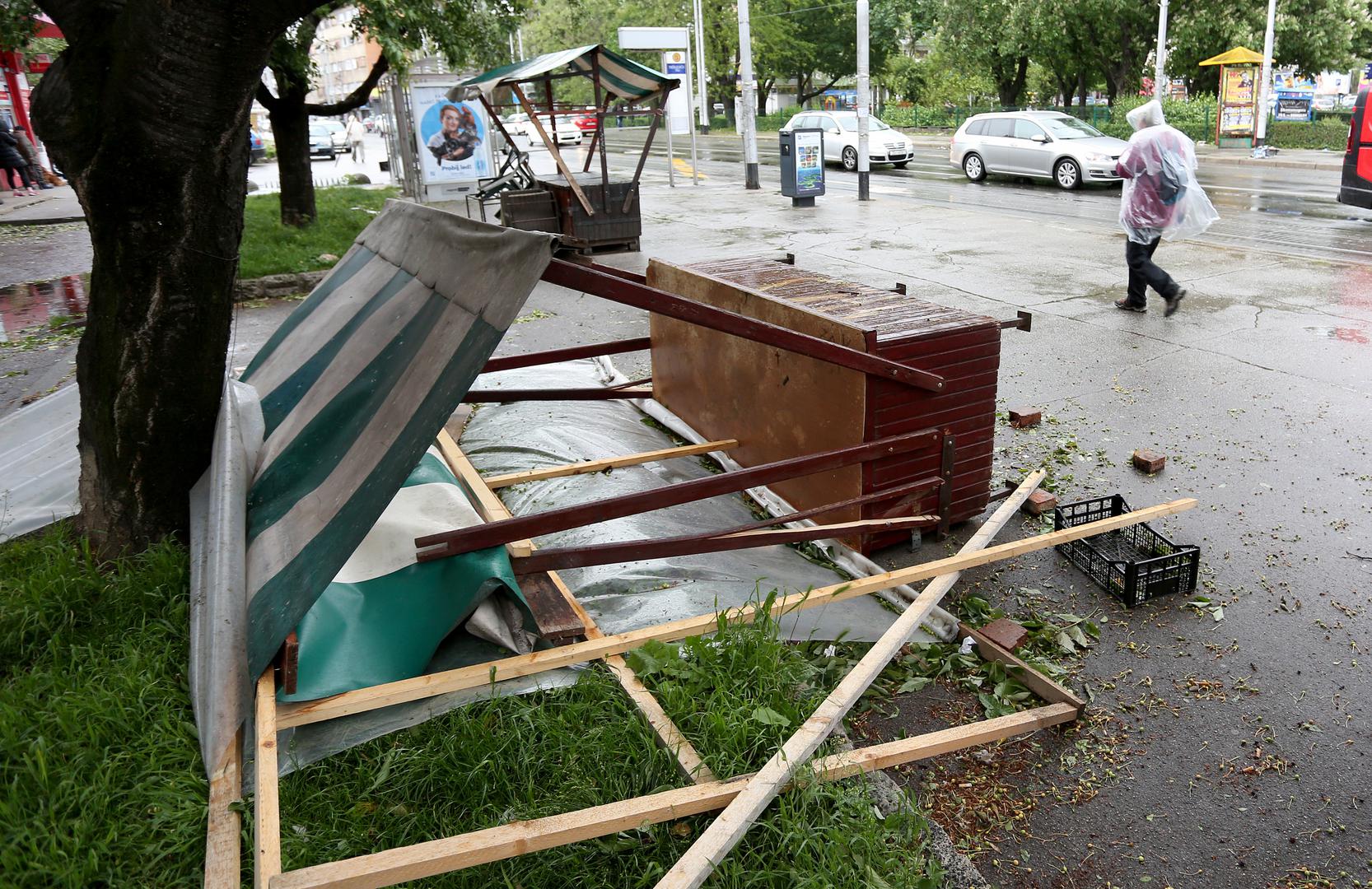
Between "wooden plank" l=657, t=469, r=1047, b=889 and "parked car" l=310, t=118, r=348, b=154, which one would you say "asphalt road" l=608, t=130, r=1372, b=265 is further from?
"parked car" l=310, t=118, r=348, b=154

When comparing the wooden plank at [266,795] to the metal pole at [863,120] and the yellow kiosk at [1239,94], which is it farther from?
the yellow kiosk at [1239,94]

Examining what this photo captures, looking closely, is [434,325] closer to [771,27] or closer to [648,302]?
[648,302]

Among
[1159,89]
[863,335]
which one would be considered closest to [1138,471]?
[863,335]

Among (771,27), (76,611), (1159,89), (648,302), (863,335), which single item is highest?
(771,27)

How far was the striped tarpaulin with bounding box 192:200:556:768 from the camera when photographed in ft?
10.1

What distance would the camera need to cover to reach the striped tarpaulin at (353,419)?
3.08 metres

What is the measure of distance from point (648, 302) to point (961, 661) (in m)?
1.94

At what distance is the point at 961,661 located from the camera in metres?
3.94

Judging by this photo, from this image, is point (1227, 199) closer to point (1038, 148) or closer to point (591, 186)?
point (1038, 148)

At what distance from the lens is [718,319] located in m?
3.66

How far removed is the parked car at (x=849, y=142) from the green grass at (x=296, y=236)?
42.5ft

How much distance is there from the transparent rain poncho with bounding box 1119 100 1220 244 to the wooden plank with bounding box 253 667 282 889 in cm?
902

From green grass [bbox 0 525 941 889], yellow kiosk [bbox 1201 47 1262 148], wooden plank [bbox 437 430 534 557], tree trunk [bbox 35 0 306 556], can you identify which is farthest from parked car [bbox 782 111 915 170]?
green grass [bbox 0 525 941 889]

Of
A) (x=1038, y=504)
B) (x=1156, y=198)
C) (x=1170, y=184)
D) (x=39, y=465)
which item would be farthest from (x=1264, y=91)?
(x=39, y=465)
